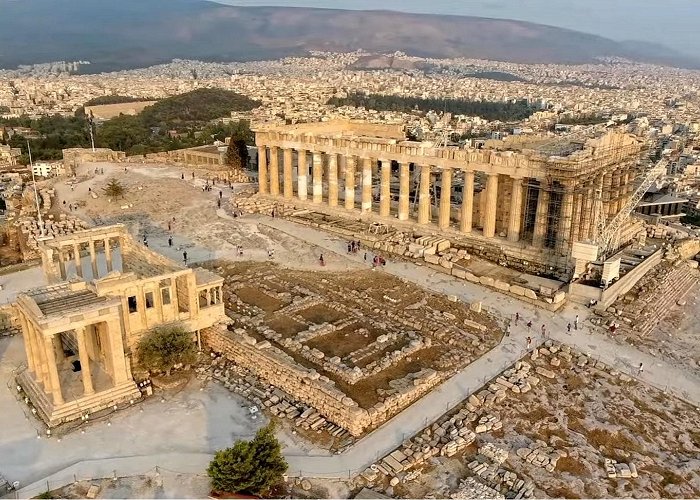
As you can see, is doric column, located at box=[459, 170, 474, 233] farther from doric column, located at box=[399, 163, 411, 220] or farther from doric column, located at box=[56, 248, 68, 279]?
doric column, located at box=[56, 248, 68, 279]

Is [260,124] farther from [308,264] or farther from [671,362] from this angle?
[671,362]

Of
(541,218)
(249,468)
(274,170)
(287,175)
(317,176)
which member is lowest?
(249,468)

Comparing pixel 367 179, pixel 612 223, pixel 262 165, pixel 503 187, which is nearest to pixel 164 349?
pixel 367 179

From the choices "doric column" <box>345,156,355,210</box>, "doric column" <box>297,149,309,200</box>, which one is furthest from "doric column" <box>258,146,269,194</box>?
"doric column" <box>345,156,355,210</box>

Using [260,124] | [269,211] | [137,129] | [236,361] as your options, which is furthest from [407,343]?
[137,129]

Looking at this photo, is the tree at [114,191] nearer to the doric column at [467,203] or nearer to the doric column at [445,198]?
the doric column at [445,198]

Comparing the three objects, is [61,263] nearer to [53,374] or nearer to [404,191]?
[53,374]
